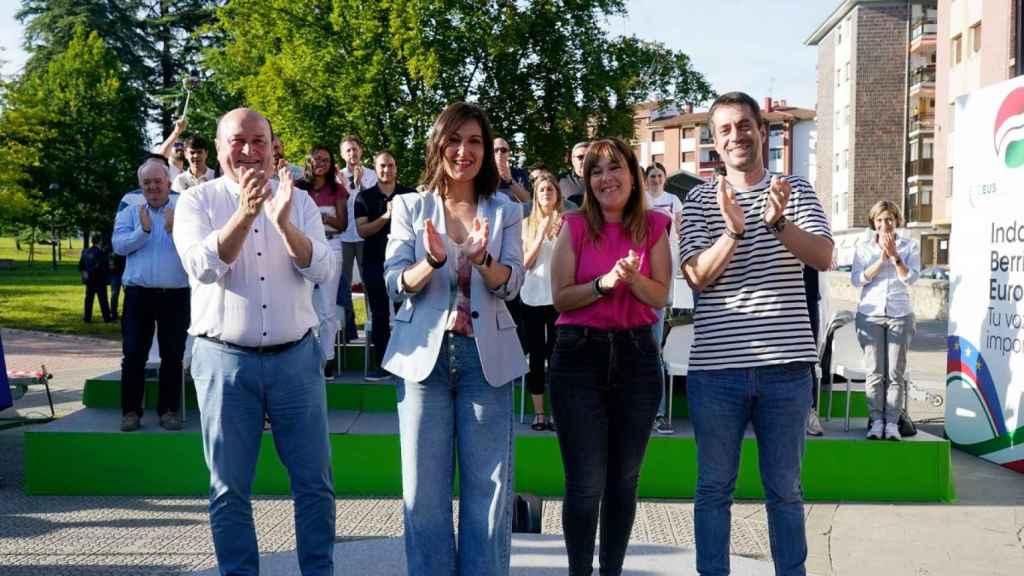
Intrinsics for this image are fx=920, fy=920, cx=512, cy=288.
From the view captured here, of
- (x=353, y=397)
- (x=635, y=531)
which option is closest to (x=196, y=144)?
(x=353, y=397)

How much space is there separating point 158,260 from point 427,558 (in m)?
3.39

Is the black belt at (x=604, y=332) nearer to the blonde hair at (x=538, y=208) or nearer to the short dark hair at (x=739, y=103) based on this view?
the short dark hair at (x=739, y=103)

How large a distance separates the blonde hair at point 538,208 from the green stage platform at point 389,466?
1417 millimetres

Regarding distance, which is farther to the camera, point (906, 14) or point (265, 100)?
point (906, 14)

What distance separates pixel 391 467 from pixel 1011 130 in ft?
16.8

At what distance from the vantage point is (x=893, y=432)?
6129 mm

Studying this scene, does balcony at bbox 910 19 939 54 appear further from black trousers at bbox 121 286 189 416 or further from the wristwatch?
the wristwatch

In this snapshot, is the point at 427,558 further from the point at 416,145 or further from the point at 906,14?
the point at 906,14

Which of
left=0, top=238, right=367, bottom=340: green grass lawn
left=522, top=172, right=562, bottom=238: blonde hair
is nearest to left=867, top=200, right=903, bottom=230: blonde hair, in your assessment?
left=522, top=172, right=562, bottom=238: blonde hair

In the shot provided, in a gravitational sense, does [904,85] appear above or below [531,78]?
above

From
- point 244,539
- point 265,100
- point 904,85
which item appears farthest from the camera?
point 904,85

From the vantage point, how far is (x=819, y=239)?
3.17m

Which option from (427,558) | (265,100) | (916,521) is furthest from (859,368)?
(265,100)

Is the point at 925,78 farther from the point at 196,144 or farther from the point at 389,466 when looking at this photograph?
the point at 389,466
